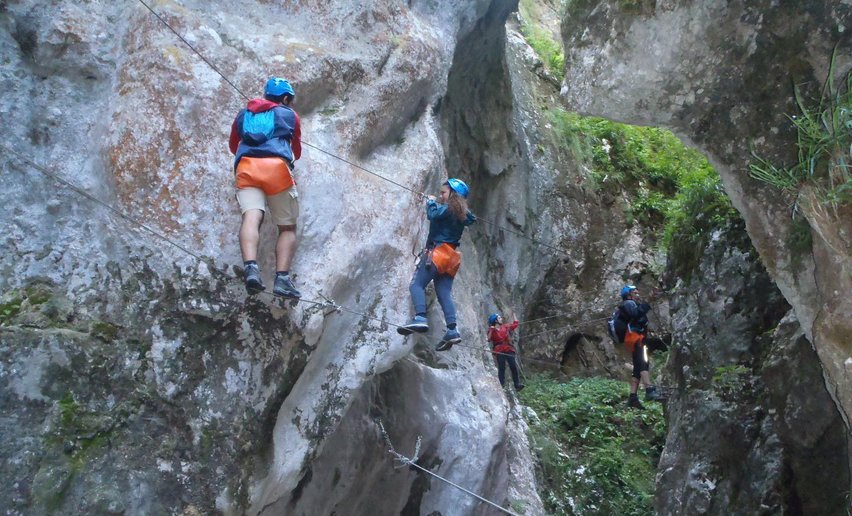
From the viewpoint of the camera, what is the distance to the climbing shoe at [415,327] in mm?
6793

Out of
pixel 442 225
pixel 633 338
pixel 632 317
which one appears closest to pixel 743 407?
pixel 633 338

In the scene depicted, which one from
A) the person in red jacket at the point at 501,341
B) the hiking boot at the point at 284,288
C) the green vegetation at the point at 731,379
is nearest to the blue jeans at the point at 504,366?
the person in red jacket at the point at 501,341

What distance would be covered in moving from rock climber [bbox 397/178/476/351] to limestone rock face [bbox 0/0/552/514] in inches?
11.7

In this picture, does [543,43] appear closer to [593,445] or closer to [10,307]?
[593,445]

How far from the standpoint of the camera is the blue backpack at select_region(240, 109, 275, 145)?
5836mm

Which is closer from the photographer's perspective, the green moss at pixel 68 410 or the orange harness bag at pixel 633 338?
the green moss at pixel 68 410

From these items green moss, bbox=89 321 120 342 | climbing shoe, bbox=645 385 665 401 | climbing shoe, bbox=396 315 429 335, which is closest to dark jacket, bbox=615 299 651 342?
climbing shoe, bbox=645 385 665 401

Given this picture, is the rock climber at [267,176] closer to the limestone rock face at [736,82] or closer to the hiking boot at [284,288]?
the hiking boot at [284,288]

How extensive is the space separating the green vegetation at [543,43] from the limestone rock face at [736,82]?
1112 centimetres

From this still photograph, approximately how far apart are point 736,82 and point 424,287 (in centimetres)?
334

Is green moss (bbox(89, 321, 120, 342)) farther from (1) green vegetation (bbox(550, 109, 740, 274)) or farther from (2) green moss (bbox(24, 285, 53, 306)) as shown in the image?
(1) green vegetation (bbox(550, 109, 740, 274))

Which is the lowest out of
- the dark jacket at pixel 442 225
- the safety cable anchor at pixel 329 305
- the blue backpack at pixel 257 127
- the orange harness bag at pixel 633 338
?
the safety cable anchor at pixel 329 305

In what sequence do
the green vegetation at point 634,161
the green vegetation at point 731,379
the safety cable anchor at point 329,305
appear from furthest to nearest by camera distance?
the green vegetation at point 634,161, the green vegetation at point 731,379, the safety cable anchor at point 329,305

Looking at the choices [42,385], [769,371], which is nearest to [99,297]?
[42,385]
